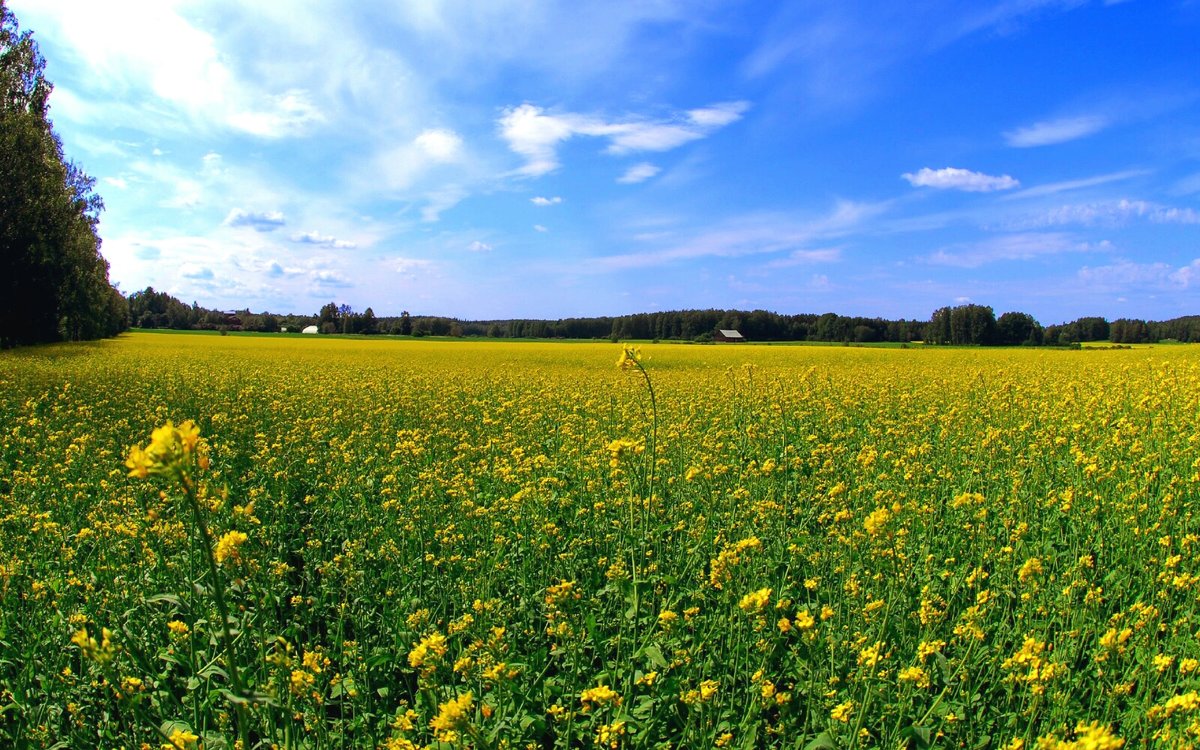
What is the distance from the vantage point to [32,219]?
83.3 feet

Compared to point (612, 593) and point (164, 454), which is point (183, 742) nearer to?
point (164, 454)

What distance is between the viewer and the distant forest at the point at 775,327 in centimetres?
5934

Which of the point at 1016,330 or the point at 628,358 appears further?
the point at 1016,330

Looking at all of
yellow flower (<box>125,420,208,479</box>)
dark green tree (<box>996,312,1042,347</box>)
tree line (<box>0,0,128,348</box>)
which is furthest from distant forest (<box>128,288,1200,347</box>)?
yellow flower (<box>125,420,208,479</box>)

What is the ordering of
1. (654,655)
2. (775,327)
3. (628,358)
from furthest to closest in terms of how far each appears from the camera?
(775,327) → (628,358) → (654,655)

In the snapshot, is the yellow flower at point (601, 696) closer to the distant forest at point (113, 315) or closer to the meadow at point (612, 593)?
the meadow at point (612, 593)

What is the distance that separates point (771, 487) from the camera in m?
5.60

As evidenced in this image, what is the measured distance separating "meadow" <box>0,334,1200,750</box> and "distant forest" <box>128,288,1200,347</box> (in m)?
58.6

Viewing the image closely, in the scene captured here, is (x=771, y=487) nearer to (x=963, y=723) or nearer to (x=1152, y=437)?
(x=963, y=723)

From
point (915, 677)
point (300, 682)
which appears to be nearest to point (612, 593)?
point (915, 677)

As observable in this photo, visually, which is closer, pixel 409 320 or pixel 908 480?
pixel 908 480

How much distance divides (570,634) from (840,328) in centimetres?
7086

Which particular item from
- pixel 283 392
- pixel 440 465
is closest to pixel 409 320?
pixel 283 392

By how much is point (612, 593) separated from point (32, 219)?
3187 centimetres
